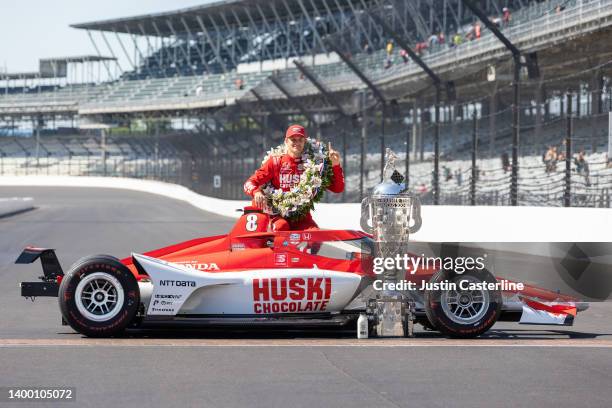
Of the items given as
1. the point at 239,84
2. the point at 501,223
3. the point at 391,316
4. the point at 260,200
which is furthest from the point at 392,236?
the point at 239,84

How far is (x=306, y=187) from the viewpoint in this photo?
9.80m

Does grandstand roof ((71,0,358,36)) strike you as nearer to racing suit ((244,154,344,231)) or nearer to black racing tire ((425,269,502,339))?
racing suit ((244,154,344,231))

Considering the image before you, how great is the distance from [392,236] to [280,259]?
2.99 ft

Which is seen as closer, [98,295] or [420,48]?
[98,295]

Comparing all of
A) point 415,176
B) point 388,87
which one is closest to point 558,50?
point 415,176

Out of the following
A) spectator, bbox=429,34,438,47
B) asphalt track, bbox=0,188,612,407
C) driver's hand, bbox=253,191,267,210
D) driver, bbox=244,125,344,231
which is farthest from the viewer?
spectator, bbox=429,34,438,47

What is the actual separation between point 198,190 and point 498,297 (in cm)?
4295

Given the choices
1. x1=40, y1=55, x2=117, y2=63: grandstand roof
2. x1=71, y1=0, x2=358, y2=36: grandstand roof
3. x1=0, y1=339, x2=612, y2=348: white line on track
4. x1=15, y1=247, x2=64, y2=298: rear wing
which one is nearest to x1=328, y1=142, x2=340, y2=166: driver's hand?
x1=0, y1=339, x2=612, y2=348: white line on track

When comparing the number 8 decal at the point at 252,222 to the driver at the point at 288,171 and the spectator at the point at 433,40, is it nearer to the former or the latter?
the driver at the point at 288,171

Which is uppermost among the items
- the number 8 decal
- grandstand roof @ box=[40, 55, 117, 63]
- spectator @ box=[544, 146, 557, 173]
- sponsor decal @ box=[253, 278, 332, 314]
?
grandstand roof @ box=[40, 55, 117, 63]

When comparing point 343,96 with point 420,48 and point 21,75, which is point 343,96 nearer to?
point 420,48

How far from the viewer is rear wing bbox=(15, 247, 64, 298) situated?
8766 millimetres

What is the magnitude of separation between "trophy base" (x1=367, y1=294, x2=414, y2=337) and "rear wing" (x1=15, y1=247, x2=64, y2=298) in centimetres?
251
